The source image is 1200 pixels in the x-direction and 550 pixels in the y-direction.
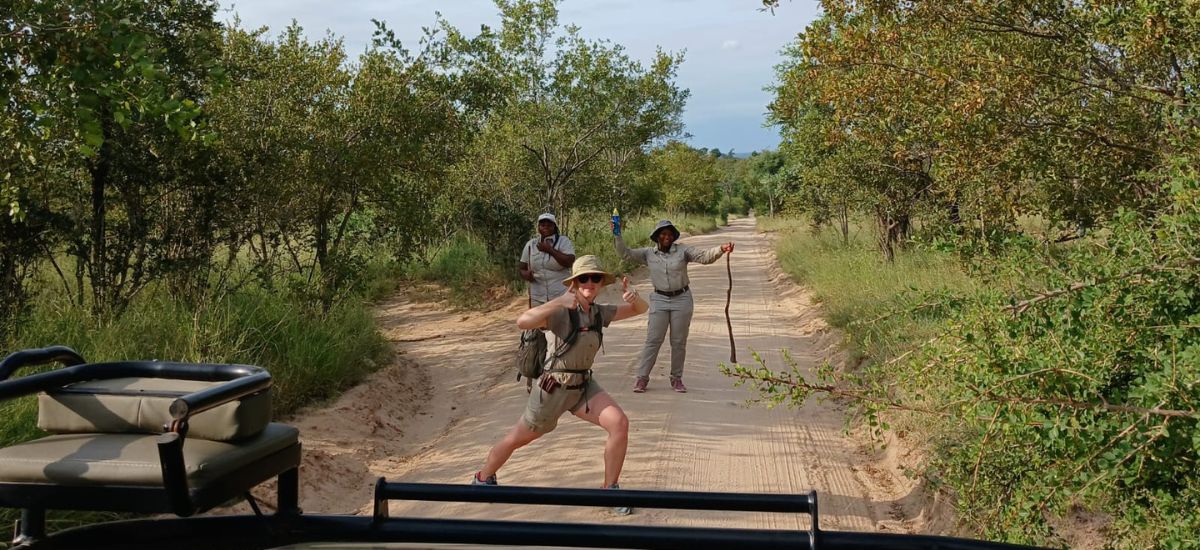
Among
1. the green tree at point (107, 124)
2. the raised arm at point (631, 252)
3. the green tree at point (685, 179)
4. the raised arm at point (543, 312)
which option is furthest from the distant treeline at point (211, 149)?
the green tree at point (685, 179)

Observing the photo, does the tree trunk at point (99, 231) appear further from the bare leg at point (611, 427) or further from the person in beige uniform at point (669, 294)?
the bare leg at point (611, 427)

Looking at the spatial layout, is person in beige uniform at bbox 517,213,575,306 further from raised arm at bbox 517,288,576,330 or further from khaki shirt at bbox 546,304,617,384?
raised arm at bbox 517,288,576,330

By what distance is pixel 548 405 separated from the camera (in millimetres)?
5770

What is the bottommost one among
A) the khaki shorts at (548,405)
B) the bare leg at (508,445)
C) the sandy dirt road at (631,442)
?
the sandy dirt road at (631,442)

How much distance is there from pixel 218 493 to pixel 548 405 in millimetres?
3610

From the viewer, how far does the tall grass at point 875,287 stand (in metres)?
6.92

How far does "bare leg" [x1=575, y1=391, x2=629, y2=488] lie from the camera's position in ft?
18.8

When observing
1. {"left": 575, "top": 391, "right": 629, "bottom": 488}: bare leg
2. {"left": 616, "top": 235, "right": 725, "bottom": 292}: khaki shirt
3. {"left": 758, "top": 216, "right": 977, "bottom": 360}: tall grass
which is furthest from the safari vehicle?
{"left": 616, "top": 235, "right": 725, "bottom": 292}: khaki shirt

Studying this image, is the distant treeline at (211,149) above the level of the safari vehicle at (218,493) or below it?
above

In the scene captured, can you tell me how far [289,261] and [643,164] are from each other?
21.4 m

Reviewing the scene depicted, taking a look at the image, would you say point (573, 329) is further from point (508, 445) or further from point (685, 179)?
point (685, 179)

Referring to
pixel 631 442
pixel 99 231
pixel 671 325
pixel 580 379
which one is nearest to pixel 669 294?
pixel 671 325

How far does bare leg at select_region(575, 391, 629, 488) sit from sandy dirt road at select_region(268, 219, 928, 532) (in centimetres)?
30

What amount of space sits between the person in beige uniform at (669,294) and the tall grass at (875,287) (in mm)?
1619
